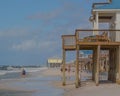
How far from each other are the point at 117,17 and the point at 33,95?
872cm

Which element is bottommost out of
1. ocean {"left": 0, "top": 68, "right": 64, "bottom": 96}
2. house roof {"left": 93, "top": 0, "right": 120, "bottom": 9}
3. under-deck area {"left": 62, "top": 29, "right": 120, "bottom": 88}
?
ocean {"left": 0, "top": 68, "right": 64, "bottom": 96}

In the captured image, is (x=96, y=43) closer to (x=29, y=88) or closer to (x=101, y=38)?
(x=101, y=38)

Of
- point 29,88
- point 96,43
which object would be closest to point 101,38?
point 96,43

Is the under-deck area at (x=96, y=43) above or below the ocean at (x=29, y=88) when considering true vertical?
above

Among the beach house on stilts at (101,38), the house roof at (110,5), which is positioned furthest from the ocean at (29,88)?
the house roof at (110,5)

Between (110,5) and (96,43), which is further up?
(110,5)

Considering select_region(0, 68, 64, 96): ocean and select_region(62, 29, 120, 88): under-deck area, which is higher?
select_region(62, 29, 120, 88): under-deck area

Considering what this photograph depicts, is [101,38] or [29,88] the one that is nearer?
[101,38]

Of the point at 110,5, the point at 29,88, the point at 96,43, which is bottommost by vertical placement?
the point at 29,88

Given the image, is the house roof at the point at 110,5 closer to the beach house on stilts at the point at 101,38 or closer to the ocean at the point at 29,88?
the beach house on stilts at the point at 101,38

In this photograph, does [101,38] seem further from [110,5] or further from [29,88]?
[29,88]

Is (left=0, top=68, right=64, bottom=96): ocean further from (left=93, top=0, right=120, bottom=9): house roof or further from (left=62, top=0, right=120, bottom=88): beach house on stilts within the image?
(left=93, top=0, right=120, bottom=9): house roof

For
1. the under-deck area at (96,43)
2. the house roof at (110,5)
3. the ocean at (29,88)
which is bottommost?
the ocean at (29,88)

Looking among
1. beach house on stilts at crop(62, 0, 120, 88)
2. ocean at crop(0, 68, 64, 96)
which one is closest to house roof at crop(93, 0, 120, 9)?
beach house on stilts at crop(62, 0, 120, 88)
